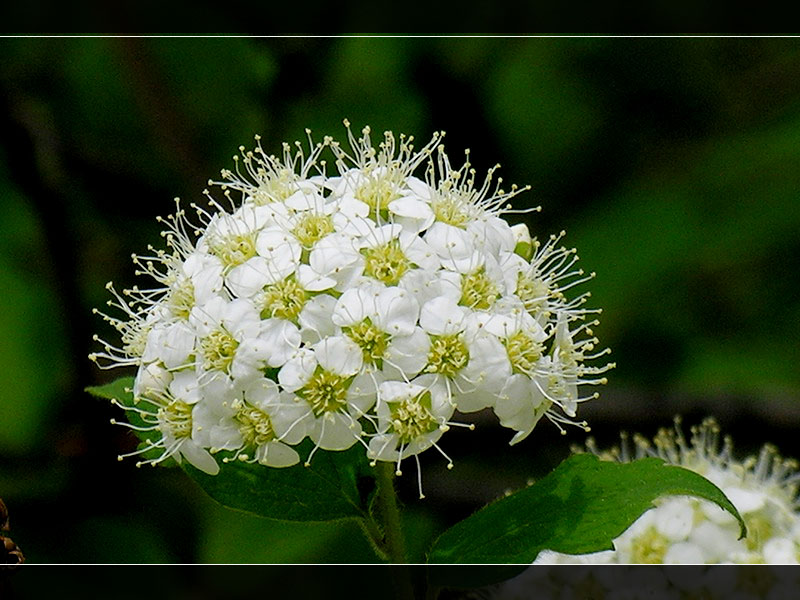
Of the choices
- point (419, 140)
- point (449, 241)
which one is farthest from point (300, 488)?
point (419, 140)

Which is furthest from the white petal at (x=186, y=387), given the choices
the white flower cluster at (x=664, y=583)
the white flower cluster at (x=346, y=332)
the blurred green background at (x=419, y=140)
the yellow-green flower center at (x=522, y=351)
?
the blurred green background at (x=419, y=140)

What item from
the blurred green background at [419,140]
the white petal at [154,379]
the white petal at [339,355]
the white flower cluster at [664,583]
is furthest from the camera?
the blurred green background at [419,140]

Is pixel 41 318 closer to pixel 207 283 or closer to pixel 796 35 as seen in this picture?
pixel 207 283

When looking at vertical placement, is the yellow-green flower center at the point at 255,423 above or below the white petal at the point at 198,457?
above

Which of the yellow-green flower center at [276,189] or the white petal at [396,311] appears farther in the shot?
the yellow-green flower center at [276,189]

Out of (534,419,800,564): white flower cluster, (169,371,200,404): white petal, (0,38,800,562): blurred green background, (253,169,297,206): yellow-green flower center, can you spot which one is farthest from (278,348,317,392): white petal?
(0,38,800,562): blurred green background

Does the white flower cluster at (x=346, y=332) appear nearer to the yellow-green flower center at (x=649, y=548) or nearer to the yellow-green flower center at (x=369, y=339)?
the yellow-green flower center at (x=369, y=339)

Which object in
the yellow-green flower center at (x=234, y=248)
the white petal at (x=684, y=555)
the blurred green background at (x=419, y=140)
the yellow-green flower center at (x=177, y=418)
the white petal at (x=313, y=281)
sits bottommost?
the white petal at (x=684, y=555)
